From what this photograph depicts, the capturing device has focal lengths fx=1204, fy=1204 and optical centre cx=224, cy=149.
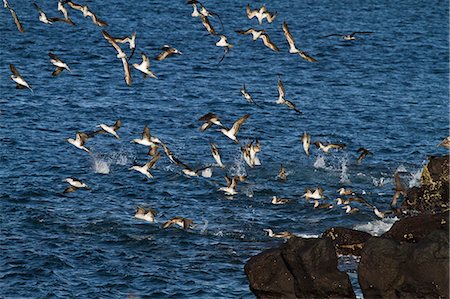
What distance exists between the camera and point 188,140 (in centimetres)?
6812

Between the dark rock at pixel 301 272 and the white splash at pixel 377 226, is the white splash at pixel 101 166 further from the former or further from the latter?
the dark rock at pixel 301 272

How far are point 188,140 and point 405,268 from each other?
31258 millimetres

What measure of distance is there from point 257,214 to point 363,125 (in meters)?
21.4

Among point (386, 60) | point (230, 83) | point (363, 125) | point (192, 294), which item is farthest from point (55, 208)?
point (386, 60)

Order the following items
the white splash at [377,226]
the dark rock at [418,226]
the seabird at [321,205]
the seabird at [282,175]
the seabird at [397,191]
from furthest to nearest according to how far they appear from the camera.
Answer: the seabird at [282,175] → the seabird at [321,205] → the seabird at [397,191] → the white splash at [377,226] → the dark rock at [418,226]

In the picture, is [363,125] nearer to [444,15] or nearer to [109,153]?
[109,153]

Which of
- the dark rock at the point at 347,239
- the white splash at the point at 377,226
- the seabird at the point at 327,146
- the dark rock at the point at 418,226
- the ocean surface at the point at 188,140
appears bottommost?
the ocean surface at the point at 188,140

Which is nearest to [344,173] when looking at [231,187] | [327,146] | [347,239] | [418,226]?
[327,146]

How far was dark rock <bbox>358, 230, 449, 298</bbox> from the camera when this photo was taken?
3750cm

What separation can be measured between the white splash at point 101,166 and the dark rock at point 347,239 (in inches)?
683

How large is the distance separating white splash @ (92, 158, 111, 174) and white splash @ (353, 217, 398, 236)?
15.0 m

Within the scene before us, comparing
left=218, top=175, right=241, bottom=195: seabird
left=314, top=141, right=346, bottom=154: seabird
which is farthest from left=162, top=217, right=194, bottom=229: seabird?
left=314, top=141, right=346, bottom=154: seabird

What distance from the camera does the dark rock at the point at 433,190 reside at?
5309 centimetres

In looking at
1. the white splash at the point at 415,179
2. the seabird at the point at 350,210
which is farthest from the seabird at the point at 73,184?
the white splash at the point at 415,179
